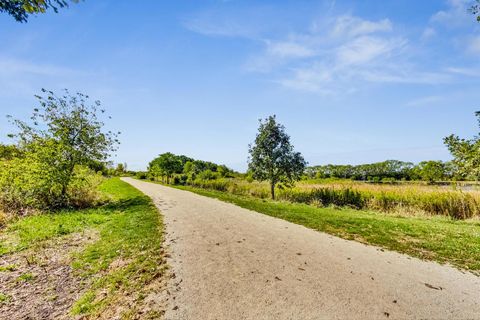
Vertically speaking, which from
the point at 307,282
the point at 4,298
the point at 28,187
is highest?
the point at 28,187

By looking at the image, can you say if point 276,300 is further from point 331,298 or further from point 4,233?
point 4,233

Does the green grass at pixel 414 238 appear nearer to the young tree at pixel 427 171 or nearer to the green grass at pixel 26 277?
the green grass at pixel 26 277

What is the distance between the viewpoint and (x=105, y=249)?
23.6ft

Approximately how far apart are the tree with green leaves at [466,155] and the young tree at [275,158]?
9.73 m

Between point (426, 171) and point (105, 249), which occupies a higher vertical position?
point (426, 171)

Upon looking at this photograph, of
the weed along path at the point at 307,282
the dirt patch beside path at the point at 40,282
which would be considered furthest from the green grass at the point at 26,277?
the weed along path at the point at 307,282

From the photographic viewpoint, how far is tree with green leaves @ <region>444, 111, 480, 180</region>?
9438 millimetres

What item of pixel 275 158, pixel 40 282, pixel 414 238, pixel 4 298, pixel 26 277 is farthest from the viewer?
pixel 275 158

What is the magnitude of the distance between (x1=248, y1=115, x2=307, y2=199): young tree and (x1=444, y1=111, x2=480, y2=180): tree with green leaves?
383 inches

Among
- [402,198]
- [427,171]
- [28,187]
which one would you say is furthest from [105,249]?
[427,171]

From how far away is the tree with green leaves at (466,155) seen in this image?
9.44m

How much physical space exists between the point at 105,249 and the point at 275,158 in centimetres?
1415

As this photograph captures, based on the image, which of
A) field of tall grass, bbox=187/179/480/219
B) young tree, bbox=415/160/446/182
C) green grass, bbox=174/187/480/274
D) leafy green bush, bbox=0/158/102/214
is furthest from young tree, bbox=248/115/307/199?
young tree, bbox=415/160/446/182

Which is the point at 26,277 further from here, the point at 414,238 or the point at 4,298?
the point at 414,238
